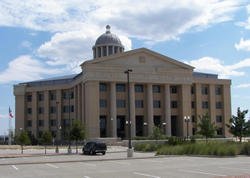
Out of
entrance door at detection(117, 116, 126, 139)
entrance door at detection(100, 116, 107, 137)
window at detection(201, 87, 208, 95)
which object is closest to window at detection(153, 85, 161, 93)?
entrance door at detection(117, 116, 126, 139)

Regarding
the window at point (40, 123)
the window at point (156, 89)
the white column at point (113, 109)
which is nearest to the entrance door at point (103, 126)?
the white column at point (113, 109)

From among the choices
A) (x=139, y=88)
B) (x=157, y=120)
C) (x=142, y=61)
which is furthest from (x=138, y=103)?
(x=142, y=61)

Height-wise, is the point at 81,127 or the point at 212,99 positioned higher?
the point at 212,99

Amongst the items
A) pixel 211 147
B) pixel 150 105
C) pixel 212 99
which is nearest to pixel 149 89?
pixel 150 105

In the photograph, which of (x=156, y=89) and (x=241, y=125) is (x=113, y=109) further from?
(x=241, y=125)

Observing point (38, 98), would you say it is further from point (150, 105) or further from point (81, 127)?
point (81, 127)

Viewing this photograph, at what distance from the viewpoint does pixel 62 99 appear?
81.5m

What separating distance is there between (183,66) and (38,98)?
116 ft

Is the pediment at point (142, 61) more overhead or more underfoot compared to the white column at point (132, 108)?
more overhead

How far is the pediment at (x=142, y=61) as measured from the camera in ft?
219

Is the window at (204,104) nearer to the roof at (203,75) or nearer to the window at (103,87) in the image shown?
the roof at (203,75)

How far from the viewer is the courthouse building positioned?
6594cm

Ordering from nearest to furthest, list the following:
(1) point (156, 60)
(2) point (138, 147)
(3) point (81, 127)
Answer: (2) point (138, 147) < (3) point (81, 127) < (1) point (156, 60)

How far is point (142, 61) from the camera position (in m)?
69.2
